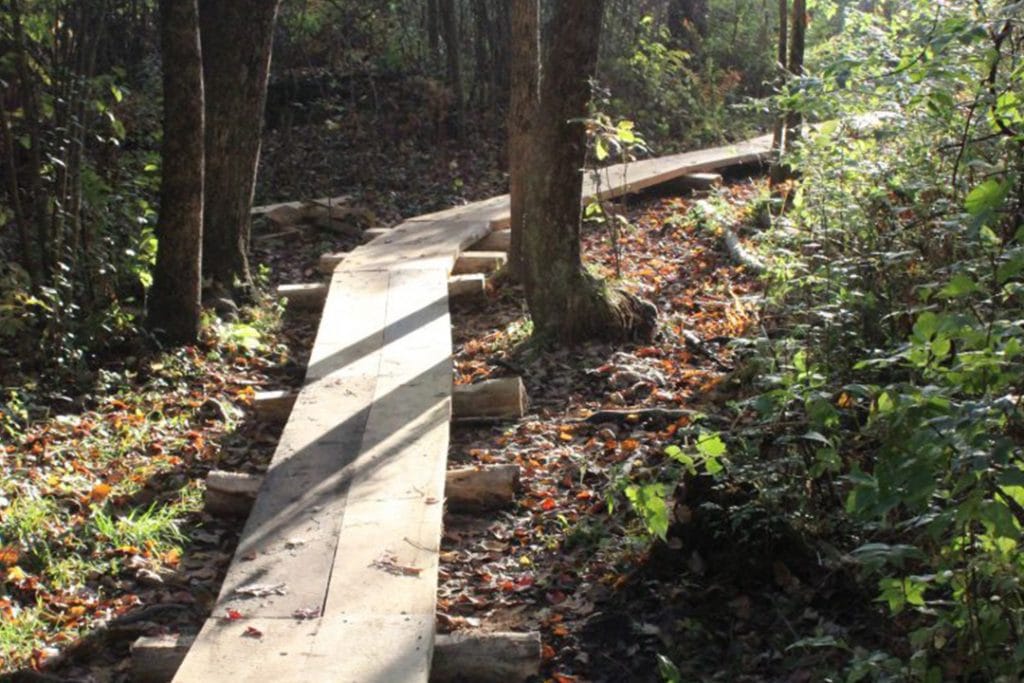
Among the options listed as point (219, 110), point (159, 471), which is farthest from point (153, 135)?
point (159, 471)

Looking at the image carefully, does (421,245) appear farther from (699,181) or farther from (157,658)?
(157,658)

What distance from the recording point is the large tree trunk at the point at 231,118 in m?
8.61

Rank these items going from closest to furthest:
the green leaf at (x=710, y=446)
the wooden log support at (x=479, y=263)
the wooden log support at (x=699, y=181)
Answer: the green leaf at (x=710, y=446), the wooden log support at (x=479, y=263), the wooden log support at (x=699, y=181)

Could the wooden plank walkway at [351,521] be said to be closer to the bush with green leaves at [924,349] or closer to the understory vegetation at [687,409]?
the understory vegetation at [687,409]

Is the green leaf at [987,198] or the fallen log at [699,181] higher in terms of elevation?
the green leaf at [987,198]

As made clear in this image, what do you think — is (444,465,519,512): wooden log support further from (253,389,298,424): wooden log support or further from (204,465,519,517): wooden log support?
(253,389,298,424): wooden log support

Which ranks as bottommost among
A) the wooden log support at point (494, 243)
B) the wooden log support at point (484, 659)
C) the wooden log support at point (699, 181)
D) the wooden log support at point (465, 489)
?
the wooden log support at point (484, 659)

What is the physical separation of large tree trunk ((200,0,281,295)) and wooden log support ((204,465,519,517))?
130 inches

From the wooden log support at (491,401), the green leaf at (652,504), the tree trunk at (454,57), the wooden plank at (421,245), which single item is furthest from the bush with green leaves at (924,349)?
the tree trunk at (454,57)

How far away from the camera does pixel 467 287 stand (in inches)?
369

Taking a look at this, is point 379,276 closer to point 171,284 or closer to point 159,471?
point 171,284

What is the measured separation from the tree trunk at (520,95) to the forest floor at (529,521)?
108cm

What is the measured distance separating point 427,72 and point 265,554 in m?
12.5

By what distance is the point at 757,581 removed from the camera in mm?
4777
